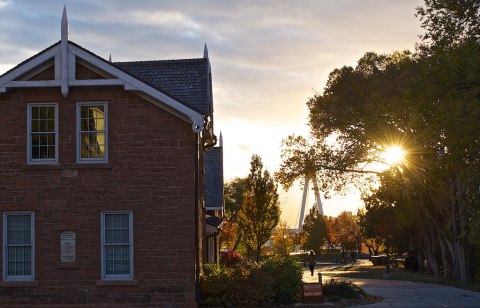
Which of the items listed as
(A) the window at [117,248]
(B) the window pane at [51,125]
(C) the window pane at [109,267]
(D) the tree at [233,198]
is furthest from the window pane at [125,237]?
(D) the tree at [233,198]

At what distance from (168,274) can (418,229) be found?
38227 mm

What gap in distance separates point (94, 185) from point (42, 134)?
239 centimetres

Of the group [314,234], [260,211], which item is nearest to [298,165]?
[260,211]

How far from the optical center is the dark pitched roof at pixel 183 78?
2850 centimetres

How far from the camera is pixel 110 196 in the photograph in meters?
24.5

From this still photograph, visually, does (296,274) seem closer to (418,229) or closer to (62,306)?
(62,306)

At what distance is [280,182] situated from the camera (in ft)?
162

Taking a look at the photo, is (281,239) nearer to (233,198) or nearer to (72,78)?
(233,198)

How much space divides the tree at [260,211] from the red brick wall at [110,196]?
30213 mm

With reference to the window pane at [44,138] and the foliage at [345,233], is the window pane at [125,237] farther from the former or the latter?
the foliage at [345,233]

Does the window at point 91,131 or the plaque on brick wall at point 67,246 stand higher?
the window at point 91,131

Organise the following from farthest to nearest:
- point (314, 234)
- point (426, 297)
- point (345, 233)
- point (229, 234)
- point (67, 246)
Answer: point (345, 233) < point (314, 234) < point (229, 234) < point (426, 297) < point (67, 246)

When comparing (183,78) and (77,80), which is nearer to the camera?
(77,80)

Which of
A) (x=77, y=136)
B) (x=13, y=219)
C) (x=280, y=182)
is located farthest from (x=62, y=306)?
(x=280, y=182)
